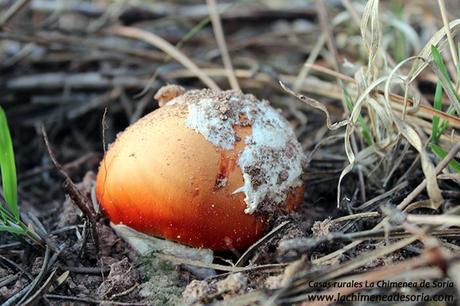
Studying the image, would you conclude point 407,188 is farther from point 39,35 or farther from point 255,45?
point 39,35

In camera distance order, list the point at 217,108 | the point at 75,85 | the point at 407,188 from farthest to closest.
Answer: the point at 75,85
the point at 407,188
the point at 217,108

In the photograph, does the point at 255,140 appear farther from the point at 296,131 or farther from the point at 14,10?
the point at 14,10

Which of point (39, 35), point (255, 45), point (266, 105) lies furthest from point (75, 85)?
point (266, 105)

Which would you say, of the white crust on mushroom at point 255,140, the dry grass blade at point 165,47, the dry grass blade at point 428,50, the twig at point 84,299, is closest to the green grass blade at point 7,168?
the twig at point 84,299

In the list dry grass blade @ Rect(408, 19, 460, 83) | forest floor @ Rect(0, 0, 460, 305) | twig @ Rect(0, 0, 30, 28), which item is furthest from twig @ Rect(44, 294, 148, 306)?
twig @ Rect(0, 0, 30, 28)

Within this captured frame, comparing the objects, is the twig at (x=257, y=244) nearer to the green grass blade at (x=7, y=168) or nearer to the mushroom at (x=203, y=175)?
the mushroom at (x=203, y=175)

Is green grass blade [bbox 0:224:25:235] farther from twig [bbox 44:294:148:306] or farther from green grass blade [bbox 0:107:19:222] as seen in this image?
twig [bbox 44:294:148:306]
